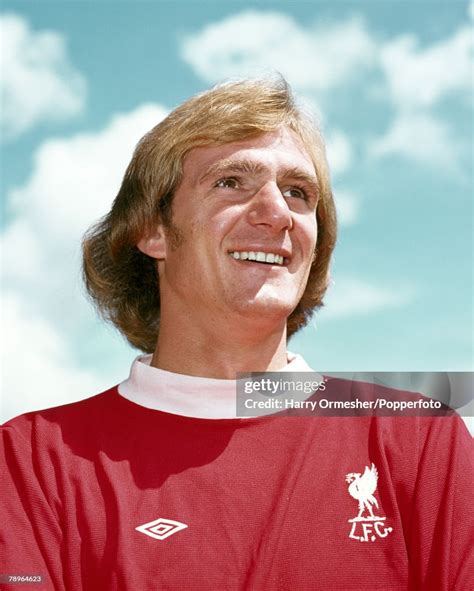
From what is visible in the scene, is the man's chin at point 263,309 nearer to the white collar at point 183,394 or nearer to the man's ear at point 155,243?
the white collar at point 183,394

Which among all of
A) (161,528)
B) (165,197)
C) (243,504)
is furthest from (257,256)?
(161,528)

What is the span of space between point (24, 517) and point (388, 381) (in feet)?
4.44

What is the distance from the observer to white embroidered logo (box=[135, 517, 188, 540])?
8.97 ft

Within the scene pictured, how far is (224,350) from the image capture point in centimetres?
335

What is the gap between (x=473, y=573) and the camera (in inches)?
99.2

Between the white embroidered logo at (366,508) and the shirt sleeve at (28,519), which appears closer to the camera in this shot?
the shirt sleeve at (28,519)

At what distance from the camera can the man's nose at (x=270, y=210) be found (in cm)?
321

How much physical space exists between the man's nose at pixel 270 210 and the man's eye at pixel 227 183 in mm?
102

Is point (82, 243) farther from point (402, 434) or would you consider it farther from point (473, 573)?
point (473, 573)

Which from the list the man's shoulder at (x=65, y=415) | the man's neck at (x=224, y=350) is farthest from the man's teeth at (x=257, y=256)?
the man's shoulder at (x=65, y=415)

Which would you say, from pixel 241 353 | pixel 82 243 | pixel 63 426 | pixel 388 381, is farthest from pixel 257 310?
pixel 82 243

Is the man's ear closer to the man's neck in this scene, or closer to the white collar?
the man's neck
